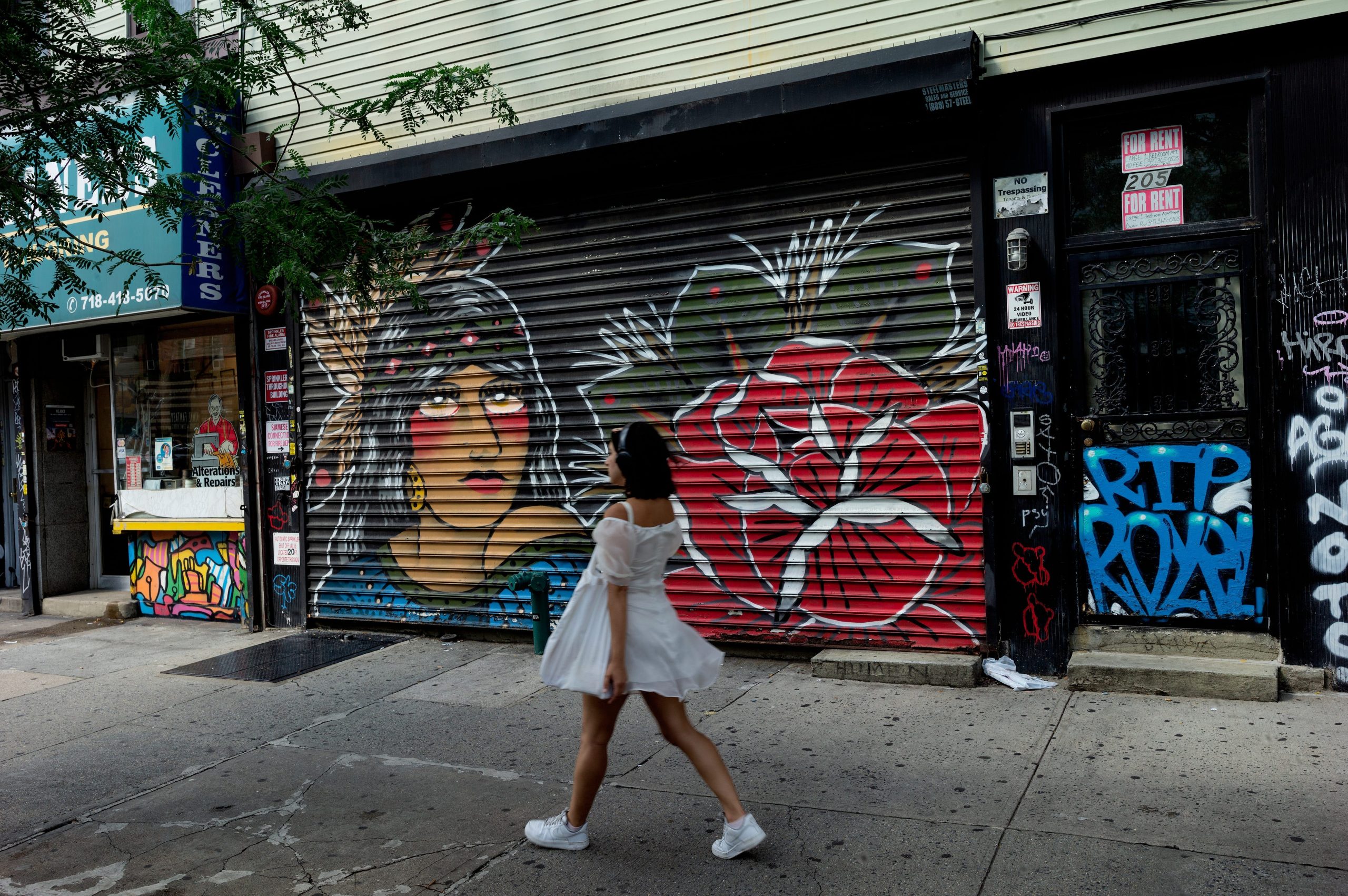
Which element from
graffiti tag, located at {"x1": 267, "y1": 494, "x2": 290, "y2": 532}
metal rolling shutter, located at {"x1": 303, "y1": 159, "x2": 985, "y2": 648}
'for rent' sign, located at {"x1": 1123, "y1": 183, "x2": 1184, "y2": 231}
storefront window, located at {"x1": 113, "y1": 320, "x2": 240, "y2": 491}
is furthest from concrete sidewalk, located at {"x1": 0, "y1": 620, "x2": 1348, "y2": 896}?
storefront window, located at {"x1": 113, "y1": 320, "x2": 240, "y2": 491}

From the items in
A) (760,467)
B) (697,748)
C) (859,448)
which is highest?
(859,448)

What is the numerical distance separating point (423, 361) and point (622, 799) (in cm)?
461

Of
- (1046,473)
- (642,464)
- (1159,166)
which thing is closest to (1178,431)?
(1046,473)

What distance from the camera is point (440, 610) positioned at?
26.4 feet

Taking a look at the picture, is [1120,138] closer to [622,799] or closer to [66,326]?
[622,799]

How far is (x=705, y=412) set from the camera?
6.99 metres

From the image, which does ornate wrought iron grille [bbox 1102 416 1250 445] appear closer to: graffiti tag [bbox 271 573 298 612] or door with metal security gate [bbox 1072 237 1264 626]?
door with metal security gate [bbox 1072 237 1264 626]

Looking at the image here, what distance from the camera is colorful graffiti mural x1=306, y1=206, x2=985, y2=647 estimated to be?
6348 millimetres

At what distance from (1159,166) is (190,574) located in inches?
344

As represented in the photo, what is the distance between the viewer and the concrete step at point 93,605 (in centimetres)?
973

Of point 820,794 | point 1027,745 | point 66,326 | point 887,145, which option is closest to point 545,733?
point 820,794

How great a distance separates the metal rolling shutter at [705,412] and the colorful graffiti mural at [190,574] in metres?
1.14

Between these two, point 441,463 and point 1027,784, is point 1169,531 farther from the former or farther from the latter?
point 441,463

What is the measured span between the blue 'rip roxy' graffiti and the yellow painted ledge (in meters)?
7.12
